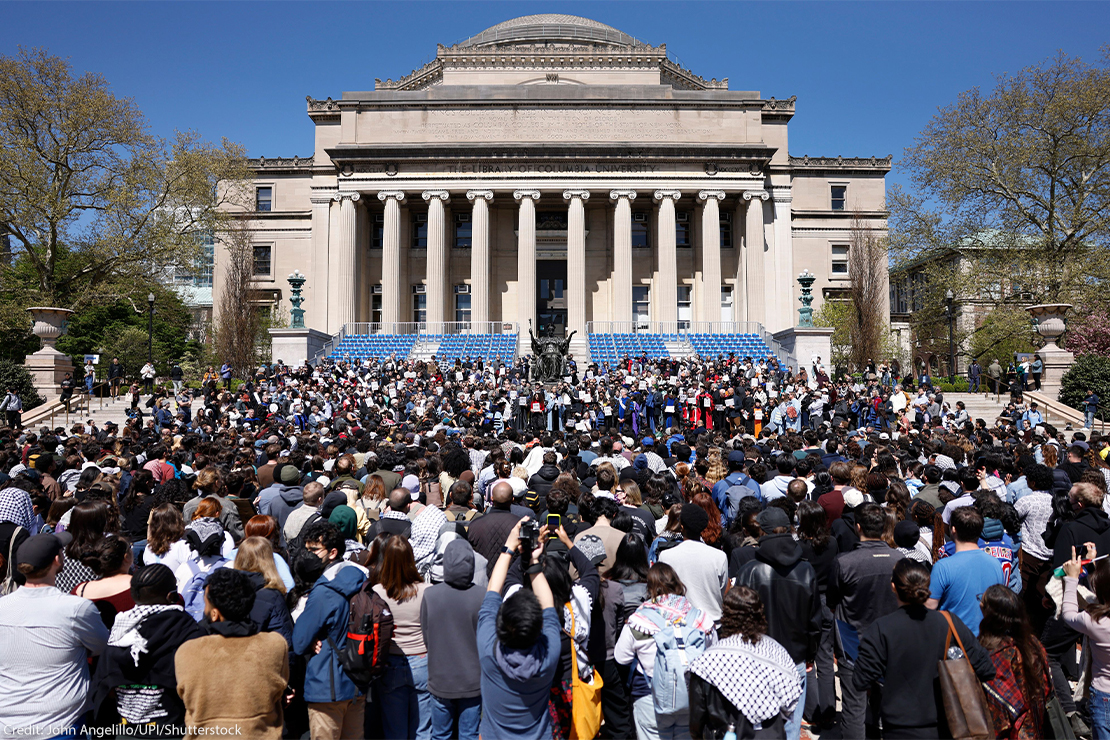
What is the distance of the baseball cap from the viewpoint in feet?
15.9

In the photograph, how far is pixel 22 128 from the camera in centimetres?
3634

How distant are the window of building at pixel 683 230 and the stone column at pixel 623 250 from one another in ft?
18.1

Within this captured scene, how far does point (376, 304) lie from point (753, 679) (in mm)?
49271

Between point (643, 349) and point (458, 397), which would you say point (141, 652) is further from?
point (643, 349)

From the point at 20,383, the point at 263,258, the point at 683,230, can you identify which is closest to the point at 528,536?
the point at 20,383

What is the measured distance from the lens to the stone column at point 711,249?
47000 millimetres

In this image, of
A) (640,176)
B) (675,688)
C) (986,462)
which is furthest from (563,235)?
(675,688)

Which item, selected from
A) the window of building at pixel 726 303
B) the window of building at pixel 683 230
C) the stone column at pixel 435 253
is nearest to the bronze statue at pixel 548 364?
the stone column at pixel 435 253

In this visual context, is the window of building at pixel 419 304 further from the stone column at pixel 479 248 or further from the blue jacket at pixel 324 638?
the blue jacket at pixel 324 638

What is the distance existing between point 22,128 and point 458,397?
28.4m

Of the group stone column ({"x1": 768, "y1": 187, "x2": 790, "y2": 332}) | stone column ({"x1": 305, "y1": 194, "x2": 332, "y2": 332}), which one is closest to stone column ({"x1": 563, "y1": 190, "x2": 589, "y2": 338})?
stone column ({"x1": 768, "y1": 187, "x2": 790, "y2": 332})

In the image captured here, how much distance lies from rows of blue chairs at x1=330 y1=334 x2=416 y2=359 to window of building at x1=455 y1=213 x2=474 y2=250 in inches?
366

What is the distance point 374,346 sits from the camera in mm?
43375

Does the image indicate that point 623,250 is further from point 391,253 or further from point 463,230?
point 391,253
